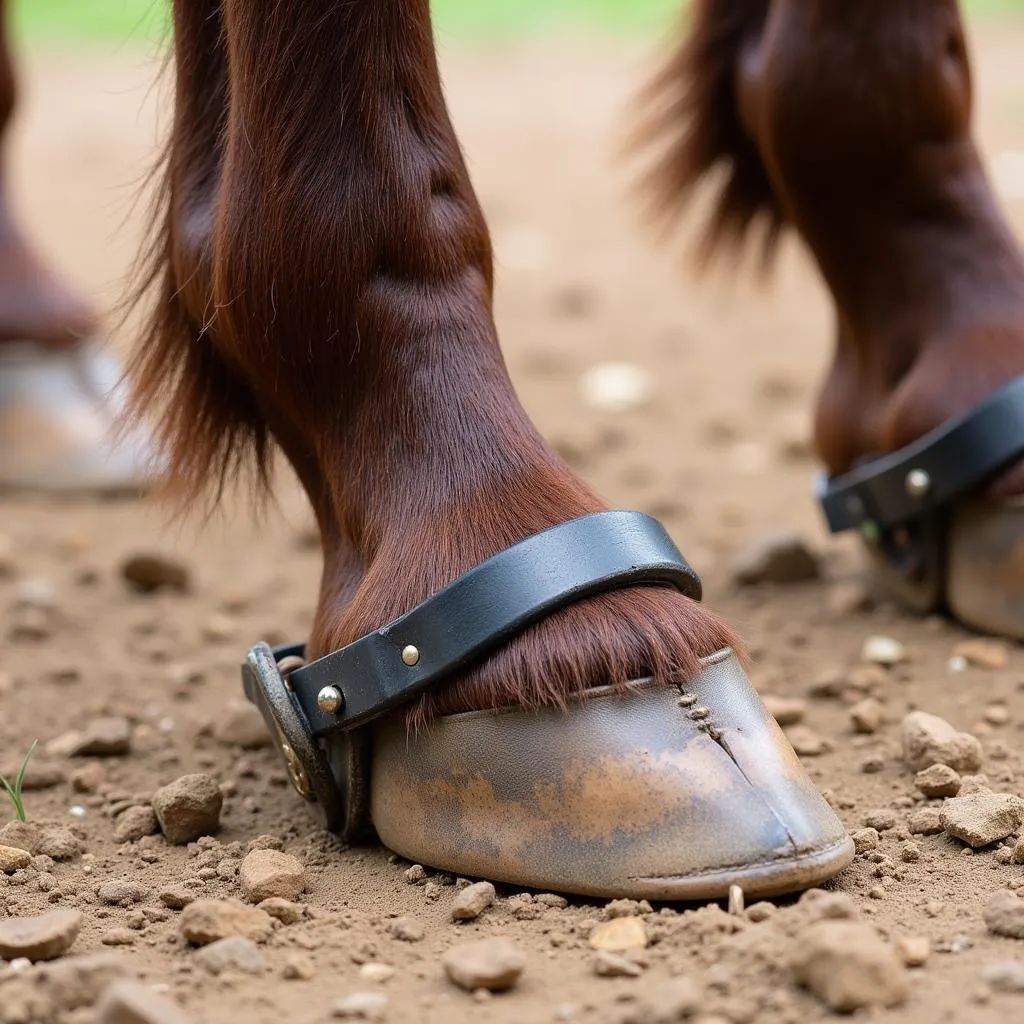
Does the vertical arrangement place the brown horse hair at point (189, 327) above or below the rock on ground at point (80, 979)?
above

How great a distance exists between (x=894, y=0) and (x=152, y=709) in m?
0.95

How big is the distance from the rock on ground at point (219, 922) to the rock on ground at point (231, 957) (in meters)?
0.02

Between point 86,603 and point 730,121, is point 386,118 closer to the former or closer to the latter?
point 730,121

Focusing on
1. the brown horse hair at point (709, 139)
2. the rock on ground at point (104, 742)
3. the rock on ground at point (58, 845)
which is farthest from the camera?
the brown horse hair at point (709, 139)

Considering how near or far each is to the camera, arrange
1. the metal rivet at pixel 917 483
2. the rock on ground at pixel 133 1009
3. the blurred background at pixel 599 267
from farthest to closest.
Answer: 1. the blurred background at pixel 599 267
2. the metal rivet at pixel 917 483
3. the rock on ground at pixel 133 1009

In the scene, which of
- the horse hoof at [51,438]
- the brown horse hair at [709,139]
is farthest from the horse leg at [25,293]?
the brown horse hair at [709,139]

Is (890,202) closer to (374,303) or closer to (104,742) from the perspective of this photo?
(374,303)

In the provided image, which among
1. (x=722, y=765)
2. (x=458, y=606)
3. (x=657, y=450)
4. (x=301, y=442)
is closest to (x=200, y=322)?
(x=301, y=442)

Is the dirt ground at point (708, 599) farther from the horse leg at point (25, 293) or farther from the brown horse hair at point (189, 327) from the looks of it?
the horse leg at point (25, 293)

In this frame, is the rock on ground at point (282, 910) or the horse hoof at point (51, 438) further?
the horse hoof at point (51, 438)

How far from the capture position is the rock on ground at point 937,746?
1128mm

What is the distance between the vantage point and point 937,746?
1130 mm

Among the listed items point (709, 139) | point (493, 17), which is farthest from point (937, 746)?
point (493, 17)

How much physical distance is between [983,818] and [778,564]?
67 centimetres
